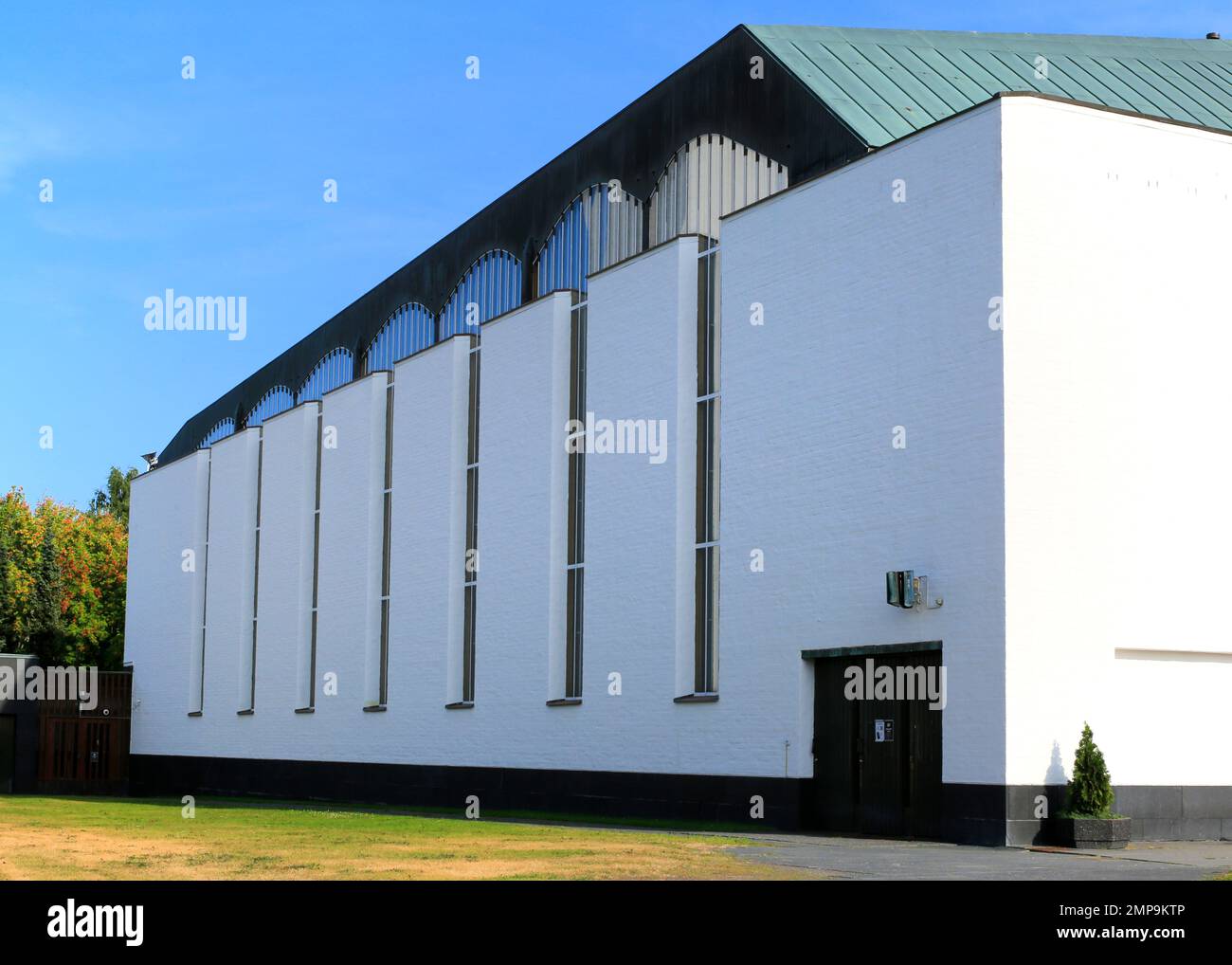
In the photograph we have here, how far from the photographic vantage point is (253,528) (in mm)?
46031

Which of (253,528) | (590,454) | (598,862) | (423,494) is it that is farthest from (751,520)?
(253,528)

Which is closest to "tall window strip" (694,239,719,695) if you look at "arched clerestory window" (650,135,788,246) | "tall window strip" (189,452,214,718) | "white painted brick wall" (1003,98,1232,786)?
"arched clerestory window" (650,135,788,246)

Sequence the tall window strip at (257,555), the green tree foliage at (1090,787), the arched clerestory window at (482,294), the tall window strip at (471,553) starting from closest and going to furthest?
the green tree foliage at (1090,787)
the tall window strip at (471,553)
the arched clerestory window at (482,294)
the tall window strip at (257,555)

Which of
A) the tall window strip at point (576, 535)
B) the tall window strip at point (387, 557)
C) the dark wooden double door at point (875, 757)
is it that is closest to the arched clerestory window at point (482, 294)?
the tall window strip at point (387, 557)

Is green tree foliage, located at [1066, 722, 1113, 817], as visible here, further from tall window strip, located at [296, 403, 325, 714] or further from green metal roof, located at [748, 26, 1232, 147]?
tall window strip, located at [296, 403, 325, 714]

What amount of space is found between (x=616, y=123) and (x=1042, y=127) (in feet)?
44.1

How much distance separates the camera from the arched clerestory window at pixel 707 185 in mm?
28297

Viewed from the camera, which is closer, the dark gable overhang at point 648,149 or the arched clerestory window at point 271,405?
the dark gable overhang at point 648,149

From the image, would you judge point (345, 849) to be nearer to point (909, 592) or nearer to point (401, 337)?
point (909, 592)

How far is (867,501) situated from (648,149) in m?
11.9

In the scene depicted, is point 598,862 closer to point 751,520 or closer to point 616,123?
point 751,520

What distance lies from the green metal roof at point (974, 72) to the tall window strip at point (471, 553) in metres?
11.1

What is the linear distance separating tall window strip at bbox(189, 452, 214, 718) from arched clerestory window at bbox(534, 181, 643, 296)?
60.8ft

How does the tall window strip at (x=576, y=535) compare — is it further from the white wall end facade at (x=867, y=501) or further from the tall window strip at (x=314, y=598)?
the tall window strip at (x=314, y=598)
